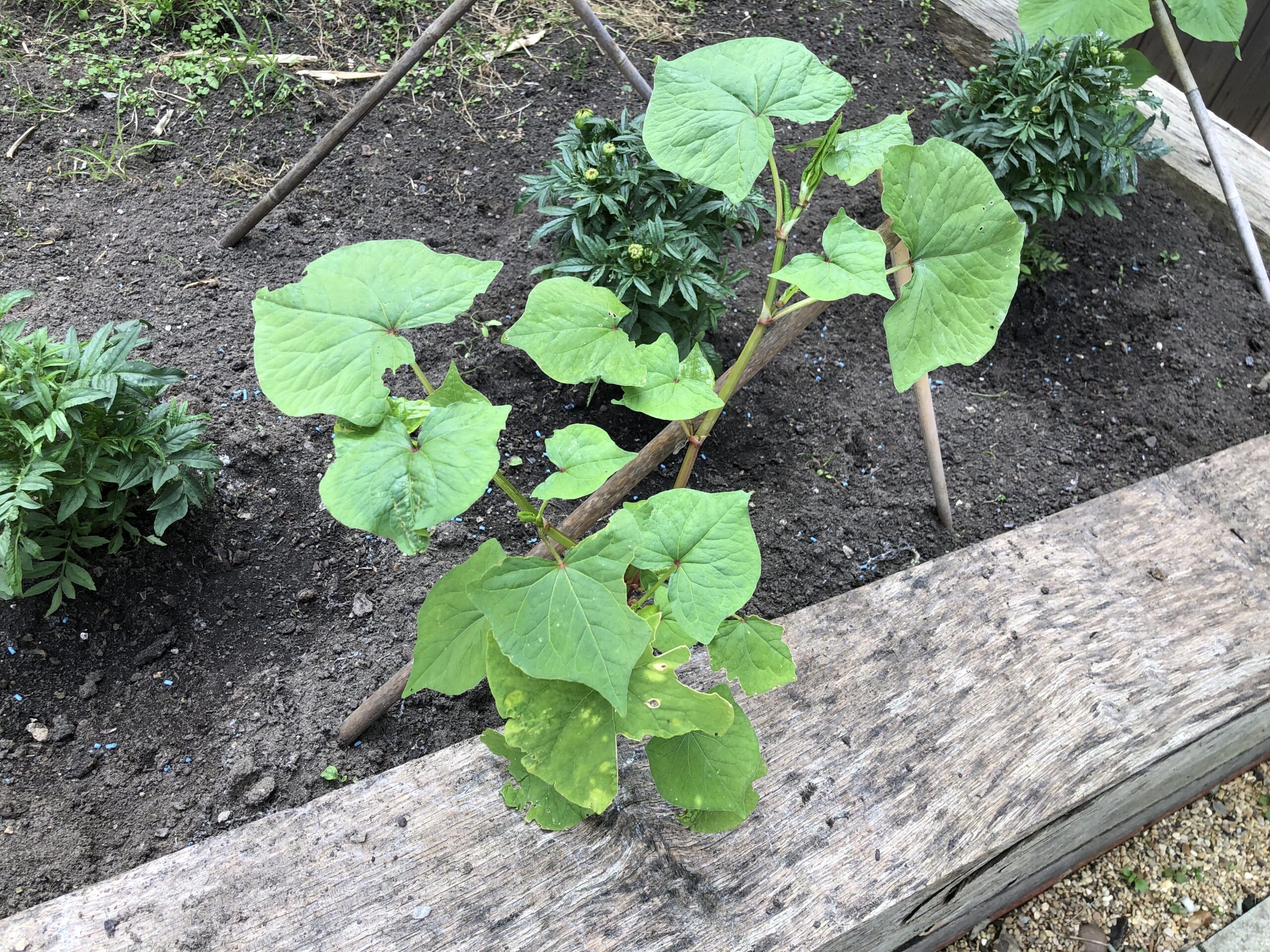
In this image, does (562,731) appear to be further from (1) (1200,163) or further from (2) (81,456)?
(1) (1200,163)

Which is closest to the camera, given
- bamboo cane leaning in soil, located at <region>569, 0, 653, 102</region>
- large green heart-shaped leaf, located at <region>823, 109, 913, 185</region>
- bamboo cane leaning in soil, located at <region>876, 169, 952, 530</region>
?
large green heart-shaped leaf, located at <region>823, 109, 913, 185</region>

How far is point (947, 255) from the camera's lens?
111 centimetres

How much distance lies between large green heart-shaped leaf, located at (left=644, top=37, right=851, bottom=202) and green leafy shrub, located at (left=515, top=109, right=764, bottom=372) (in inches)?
21.0

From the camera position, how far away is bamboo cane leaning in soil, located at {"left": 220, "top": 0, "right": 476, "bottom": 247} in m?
1.87

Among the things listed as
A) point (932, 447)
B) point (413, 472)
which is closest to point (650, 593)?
point (413, 472)

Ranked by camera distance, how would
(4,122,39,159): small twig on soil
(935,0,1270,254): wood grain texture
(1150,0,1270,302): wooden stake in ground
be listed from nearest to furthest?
(1150,0,1270,302): wooden stake in ground < (4,122,39,159): small twig on soil < (935,0,1270,254): wood grain texture

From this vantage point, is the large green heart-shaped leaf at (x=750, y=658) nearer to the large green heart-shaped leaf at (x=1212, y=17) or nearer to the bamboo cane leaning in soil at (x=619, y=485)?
the bamboo cane leaning in soil at (x=619, y=485)

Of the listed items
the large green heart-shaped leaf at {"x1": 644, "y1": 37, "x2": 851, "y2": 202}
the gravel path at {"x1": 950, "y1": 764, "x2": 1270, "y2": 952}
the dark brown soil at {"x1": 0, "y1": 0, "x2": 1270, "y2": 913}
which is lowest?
the gravel path at {"x1": 950, "y1": 764, "x2": 1270, "y2": 952}

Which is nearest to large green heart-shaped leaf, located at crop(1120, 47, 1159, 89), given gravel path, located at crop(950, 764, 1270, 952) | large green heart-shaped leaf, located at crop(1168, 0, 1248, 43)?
large green heart-shaped leaf, located at crop(1168, 0, 1248, 43)

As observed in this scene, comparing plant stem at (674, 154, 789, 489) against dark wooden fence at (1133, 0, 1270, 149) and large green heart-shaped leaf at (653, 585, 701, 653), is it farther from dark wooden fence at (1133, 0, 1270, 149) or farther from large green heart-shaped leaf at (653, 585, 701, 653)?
dark wooden fence at (1133, 0, 1270, 149)

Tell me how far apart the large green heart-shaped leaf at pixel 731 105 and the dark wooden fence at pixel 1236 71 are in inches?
126

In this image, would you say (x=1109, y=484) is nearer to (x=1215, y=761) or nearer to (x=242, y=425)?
(x=1215, y=761)

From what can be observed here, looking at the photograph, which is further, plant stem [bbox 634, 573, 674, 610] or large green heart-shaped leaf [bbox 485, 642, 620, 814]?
plant stem [bbox 634, 573, 674, 610]

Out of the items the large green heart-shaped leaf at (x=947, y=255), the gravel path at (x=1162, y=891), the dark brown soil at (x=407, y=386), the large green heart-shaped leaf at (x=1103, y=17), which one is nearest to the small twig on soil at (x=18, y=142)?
the dark brown soil at (x=407, y=386)
